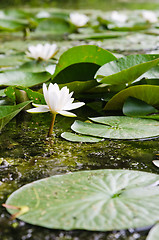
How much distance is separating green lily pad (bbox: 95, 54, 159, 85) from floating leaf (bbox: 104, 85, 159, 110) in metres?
0.06

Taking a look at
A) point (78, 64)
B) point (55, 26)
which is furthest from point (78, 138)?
point (55, 26)

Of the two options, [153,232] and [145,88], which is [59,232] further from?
[145,88]

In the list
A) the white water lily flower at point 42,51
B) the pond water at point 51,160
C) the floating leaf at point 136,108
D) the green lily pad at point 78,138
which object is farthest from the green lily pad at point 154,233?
the white water lily flower at point 42,51

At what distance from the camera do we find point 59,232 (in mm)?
576

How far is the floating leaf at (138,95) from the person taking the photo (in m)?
1.19

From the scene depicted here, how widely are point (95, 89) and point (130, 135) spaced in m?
0.44

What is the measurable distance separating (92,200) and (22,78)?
0.96m

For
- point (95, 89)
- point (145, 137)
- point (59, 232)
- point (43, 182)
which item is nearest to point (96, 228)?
point (59, 232)

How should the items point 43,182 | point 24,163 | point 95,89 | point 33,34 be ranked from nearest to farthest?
1. point 43,182
2. point 24,163
3. point 95,89
4. point 33,34

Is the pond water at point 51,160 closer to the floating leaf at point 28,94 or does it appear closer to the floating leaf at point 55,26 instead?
the floating leaf at point 28,94

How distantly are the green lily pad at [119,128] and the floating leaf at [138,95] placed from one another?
0.11 m

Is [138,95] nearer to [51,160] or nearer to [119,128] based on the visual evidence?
[119,128]

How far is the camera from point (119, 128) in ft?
3.48

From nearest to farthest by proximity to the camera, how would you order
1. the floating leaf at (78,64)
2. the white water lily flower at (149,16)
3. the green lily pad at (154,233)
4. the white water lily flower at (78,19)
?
1. the green lily pad at (154,233)
2. the floating leaf at (78,64)
3. the white water lily flower at (78,19)
4. the white water lily flower at (149,16)
